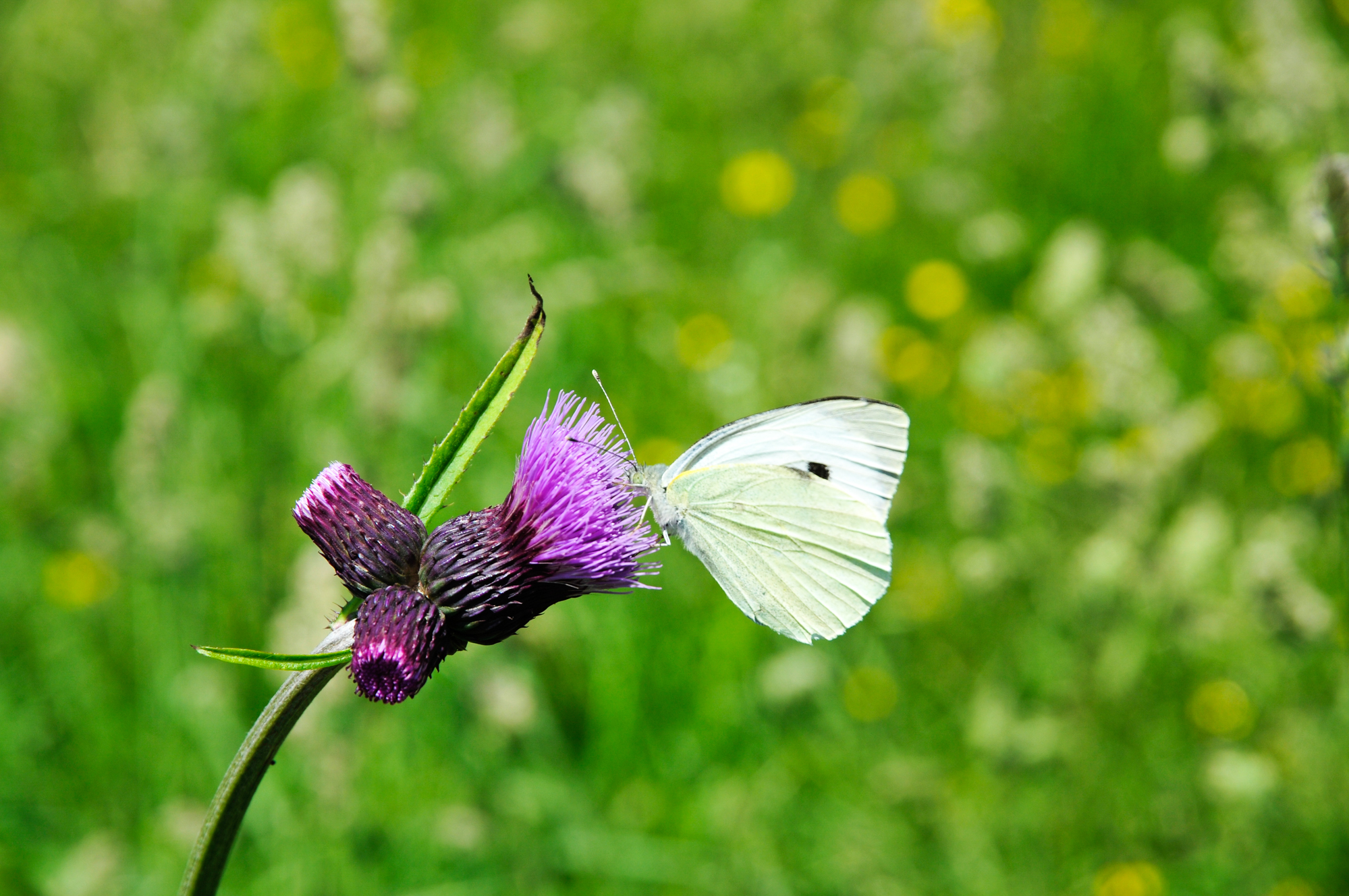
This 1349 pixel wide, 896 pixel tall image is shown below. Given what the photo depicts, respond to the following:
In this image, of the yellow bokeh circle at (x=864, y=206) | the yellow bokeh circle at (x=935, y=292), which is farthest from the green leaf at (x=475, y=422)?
the yellow bokeh circle at (x=864, y=206)

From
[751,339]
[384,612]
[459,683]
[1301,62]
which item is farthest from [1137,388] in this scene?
[384,612]

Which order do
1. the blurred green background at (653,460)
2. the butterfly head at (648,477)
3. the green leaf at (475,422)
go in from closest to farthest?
the green leaf at (475,422) < the butterfly head at (648,477) < the blurred green background at (653,460)

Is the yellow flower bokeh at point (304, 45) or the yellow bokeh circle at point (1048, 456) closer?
the yellow bokeh circle at point (1048, 456)

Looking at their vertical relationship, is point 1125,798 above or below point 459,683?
below

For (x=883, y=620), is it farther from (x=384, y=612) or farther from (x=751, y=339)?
(x=384, y=612)

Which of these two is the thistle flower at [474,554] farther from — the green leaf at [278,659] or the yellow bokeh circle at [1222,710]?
the yellow bokeh circle at [1222,710]

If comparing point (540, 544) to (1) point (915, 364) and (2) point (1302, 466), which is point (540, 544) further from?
(2) point (1302, 466)
